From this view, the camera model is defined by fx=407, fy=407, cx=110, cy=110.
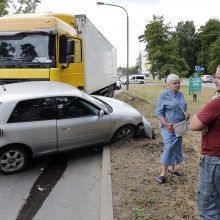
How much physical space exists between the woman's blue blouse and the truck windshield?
15.5ft

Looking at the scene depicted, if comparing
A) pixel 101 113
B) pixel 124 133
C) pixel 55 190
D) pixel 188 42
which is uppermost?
pixel 188 42

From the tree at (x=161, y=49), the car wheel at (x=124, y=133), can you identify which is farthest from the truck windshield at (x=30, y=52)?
the tree at (x=161, y=49)

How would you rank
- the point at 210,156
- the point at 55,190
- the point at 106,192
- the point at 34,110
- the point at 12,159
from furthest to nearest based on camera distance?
the point at 34,110 < the point at 12,159 < the point at 55,190 < the point at 106,192 < the point at 210,156

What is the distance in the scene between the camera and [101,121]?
8.10m

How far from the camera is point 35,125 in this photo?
720 centimetres

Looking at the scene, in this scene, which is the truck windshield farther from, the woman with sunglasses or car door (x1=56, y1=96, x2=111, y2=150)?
the woman with sunglasses

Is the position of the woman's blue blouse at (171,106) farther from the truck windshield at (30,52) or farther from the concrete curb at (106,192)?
the truck windshield at (30,52)

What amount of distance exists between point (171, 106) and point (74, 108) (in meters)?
2.48

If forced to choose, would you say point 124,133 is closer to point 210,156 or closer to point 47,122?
point 47,122

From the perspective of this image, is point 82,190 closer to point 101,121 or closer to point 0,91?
point 101,121

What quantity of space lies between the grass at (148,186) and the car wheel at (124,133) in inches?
6.8

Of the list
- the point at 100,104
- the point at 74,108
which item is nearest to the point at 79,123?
the point at 74,108

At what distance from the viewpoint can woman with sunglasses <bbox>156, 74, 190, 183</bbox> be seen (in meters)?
5.89

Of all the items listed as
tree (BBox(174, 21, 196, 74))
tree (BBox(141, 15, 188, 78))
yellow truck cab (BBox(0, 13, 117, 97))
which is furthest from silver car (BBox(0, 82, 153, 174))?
tree (BBox(174, 21, 196, 74))
